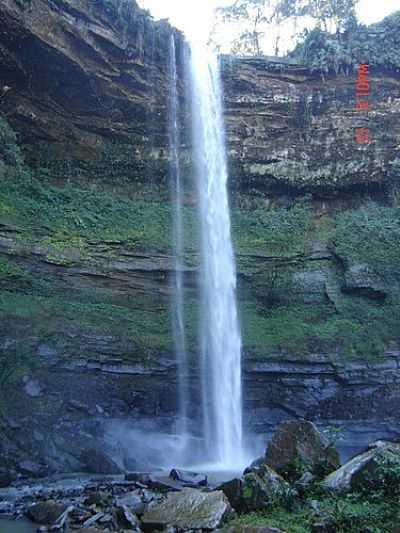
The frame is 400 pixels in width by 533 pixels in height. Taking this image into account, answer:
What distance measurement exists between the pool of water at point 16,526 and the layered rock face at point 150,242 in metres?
3.75

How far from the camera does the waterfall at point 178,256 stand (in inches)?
584

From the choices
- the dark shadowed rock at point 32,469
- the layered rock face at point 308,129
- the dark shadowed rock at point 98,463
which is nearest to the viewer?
the dark shadowed rock at point 32,469

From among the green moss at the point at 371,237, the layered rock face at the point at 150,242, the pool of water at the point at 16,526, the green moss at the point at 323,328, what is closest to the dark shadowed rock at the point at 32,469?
the layered rock face at the point at 150,242

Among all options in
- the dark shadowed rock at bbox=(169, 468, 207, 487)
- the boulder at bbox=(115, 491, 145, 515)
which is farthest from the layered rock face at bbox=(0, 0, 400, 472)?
the boulder at bbox=(115, 491, 145, 515)

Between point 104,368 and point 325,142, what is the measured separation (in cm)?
1139

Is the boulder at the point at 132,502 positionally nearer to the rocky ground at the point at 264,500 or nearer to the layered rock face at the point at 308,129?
the rocky ground at the point at 264,500

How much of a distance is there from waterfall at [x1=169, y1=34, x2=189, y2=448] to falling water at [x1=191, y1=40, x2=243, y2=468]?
1.92 ft

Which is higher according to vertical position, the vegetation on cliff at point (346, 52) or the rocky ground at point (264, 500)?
the vegetation on cliff at point (346, 52)

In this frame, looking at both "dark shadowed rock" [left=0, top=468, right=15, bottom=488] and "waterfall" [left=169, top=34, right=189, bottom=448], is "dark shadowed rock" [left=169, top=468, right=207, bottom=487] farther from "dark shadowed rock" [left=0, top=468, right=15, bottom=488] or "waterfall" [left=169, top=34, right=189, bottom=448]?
"waterfall" [left=169, top=34, right=189, bottom=448]

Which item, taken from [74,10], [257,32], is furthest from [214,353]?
[257,32]

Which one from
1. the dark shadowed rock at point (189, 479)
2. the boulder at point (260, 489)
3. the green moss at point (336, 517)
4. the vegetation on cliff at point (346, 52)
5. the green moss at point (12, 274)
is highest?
the vegetation on cliff at point (346, 52)

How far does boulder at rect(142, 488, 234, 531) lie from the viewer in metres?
6.37

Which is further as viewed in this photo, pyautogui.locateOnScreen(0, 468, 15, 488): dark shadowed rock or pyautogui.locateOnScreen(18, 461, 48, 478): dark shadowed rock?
pyautogui.locateOnScreen(18, 461, 48, 478): dark shadowed rock

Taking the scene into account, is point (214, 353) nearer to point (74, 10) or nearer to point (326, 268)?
point (326, 268)
